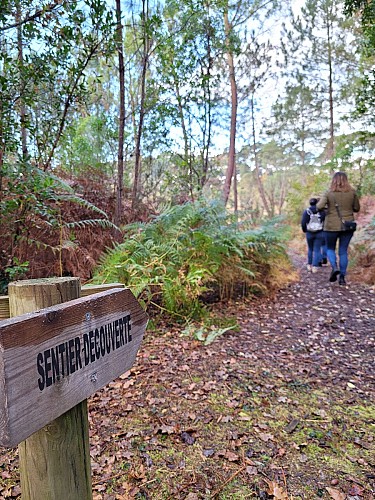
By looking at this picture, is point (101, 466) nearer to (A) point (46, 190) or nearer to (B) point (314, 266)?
(A) point (46, 190)

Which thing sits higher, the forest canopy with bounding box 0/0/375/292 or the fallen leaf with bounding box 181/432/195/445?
the forest canopy with bounding box 0/0/375/292

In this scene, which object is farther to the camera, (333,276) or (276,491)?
(333,276)

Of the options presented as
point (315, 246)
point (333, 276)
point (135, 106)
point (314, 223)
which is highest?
point (135, 106)

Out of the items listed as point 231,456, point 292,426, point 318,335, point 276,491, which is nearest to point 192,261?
point 318,335

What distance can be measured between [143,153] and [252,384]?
24.5 feet

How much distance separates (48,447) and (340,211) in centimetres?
596

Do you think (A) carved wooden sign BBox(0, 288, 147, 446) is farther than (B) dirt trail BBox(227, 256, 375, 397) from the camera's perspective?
No

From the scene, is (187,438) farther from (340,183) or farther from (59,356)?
(340,183)

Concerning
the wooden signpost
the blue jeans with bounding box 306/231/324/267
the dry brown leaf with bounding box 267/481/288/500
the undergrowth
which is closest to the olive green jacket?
the undergrowth

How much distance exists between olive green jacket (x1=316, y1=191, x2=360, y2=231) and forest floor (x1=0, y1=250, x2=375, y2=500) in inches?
97.0

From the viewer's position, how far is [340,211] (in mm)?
5879

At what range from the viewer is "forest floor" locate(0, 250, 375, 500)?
70.9 inches

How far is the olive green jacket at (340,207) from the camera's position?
5879 mm

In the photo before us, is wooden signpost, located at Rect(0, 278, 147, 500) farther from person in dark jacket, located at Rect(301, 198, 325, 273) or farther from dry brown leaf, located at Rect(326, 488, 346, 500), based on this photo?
person in dark jacket, located at Rect(301, 198, 325, 273)
